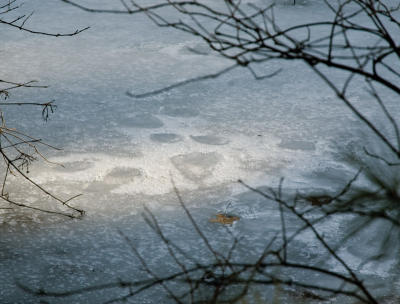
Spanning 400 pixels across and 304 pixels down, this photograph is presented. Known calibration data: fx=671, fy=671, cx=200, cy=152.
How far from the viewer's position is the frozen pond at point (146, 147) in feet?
6.85

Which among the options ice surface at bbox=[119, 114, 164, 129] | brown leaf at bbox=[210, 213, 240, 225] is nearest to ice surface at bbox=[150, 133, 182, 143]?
ice surface at bbox=[119, 114, 164, 129]

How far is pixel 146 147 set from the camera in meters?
2.91

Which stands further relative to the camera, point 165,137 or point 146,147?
point 165,137

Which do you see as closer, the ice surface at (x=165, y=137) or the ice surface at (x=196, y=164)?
the ice surface at (x=196, y=164)

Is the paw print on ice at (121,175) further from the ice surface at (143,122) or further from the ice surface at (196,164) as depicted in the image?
the ice surface at (143,122)

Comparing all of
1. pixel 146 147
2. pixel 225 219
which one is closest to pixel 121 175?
pixel 146 147

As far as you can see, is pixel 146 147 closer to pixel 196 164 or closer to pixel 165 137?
pixel 165 137

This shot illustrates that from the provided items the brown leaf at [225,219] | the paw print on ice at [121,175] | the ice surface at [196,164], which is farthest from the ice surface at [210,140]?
the brown leaf at [225,219]

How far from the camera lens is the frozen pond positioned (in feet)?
6.85

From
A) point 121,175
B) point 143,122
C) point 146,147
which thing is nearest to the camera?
point 121,175

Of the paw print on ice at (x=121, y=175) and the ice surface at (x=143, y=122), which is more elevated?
the paw print on ice at (x=121, y=175)

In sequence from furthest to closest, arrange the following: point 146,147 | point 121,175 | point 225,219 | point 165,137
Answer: point 165,137, point 146,147, point 121,175, point 225,219

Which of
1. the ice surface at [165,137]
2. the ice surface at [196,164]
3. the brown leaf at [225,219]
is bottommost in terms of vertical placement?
the ice surface at [165,137]

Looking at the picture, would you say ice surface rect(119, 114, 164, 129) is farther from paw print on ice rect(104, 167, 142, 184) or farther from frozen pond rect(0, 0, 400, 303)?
paw print on ice rect(104, 167, 142, 184)
